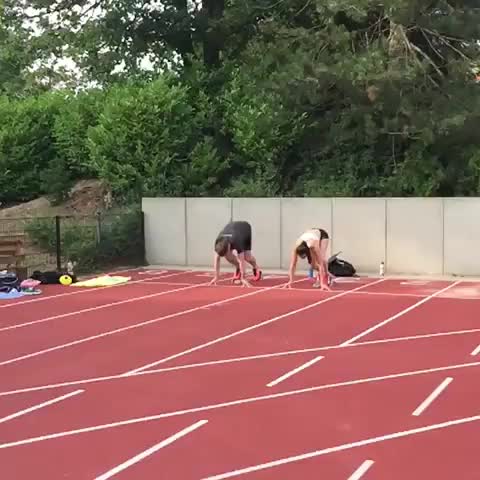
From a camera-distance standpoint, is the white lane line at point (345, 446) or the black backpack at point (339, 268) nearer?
the white lane line at point (345, 446)

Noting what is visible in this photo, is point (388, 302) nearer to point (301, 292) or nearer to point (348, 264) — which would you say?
point (301, 292)

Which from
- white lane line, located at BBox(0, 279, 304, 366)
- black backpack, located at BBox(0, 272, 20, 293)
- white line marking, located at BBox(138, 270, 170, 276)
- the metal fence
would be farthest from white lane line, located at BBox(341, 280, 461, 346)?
the metal fence

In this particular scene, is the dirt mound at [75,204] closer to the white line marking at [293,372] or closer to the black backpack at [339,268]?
the black backpack at [339,268]

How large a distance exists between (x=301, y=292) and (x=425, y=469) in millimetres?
10294

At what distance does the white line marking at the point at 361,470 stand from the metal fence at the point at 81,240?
1458 cm

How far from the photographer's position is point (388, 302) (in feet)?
47.9

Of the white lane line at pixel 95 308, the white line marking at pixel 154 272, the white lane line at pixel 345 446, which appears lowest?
the white line marking at pixel 154 272

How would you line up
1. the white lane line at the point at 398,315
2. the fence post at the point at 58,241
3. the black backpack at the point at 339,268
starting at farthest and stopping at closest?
the fence post at the point at 58,241 < the black backpack at the point at 339,268 < the white lane line at the point at 398,315

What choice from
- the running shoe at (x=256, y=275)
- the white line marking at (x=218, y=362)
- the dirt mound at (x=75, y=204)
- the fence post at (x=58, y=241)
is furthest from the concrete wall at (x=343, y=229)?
the white line marking at (x=218, y=362)

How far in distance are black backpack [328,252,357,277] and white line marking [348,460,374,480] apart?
1287 cm

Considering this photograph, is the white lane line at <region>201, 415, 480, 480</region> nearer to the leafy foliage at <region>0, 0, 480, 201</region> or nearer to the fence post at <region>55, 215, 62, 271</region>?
the fence post at <region>55, 215, 62, 271</region>

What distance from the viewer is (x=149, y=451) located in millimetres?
6203

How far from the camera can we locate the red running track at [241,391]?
19.7 ft

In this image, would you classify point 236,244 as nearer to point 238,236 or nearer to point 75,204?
point 238,236
